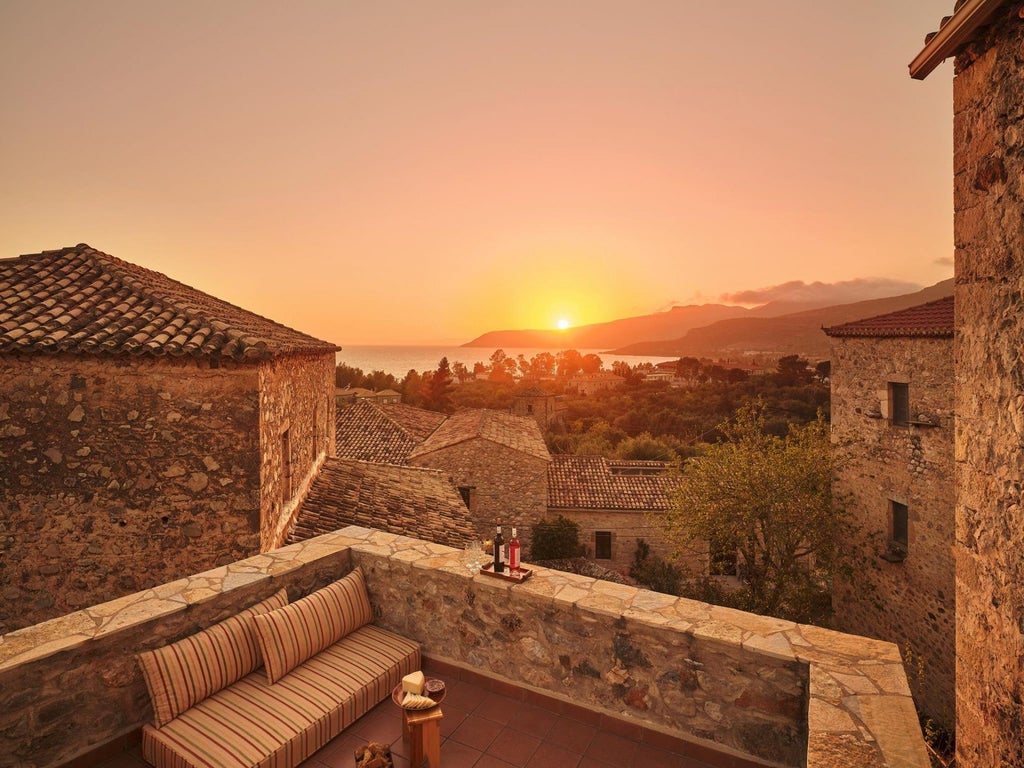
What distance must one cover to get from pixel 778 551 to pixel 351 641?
12.8 meters

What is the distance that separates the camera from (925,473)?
10.9 meters

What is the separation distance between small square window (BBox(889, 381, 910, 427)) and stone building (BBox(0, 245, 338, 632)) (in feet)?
41.9

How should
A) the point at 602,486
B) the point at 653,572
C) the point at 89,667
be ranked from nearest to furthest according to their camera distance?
the point at 89,667 < the point at 653,572 < the point at 602,486

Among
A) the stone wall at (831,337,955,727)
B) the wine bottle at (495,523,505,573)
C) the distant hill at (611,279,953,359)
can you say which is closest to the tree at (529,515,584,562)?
the stone wall at (831,337,955,727)

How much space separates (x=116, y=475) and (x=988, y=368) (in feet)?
26.1

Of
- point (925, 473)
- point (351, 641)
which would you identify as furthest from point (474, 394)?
point (351, 641)

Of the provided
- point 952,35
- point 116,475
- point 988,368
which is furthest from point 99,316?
point 988,368

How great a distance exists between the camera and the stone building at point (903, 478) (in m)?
10.5

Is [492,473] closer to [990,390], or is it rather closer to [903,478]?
[903,478]

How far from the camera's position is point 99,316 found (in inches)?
256

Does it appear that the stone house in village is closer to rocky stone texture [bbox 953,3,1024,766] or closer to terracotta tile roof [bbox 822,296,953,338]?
terracotta tile roof [bbox 822,296,953,338]

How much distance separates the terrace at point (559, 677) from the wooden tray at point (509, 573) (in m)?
0.08

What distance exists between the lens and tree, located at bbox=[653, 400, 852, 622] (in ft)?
44.2

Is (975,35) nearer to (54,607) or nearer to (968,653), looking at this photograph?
(968,653)
